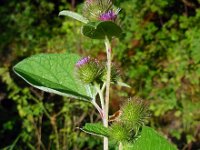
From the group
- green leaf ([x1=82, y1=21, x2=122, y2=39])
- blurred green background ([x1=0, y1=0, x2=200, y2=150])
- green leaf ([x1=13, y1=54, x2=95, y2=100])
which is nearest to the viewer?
green leaf ([x1=82, y1=21, x2=122, y2=39])

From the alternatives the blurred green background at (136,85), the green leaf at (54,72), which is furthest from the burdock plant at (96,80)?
the blurred green background at (136,85)

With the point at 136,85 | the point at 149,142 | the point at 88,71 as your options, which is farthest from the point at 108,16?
the point at 136,85

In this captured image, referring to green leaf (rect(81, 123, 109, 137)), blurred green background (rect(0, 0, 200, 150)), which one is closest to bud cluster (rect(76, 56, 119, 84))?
green leaf (rect(81, 123, 109, 137))

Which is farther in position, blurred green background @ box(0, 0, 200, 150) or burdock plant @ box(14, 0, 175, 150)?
blurred green background @ box(0, 0, 200, 150)

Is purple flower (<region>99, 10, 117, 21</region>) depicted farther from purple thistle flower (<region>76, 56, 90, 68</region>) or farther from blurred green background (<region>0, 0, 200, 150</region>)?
blurred green background (<region>0, 0, 200, 150</region>)

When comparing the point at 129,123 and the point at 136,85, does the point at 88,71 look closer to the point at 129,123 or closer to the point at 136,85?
the point at 129,123

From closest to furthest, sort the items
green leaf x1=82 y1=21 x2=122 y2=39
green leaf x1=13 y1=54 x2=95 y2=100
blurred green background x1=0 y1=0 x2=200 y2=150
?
1. green leaf x1=82 y1=21 x2=122 y2=39
2. green leaf x1=13 y1=54 x2=95 y2=100
3. blurred green background x1=0 y1=0 x2=200 y2=150

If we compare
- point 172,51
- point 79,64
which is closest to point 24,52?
point 172,51
